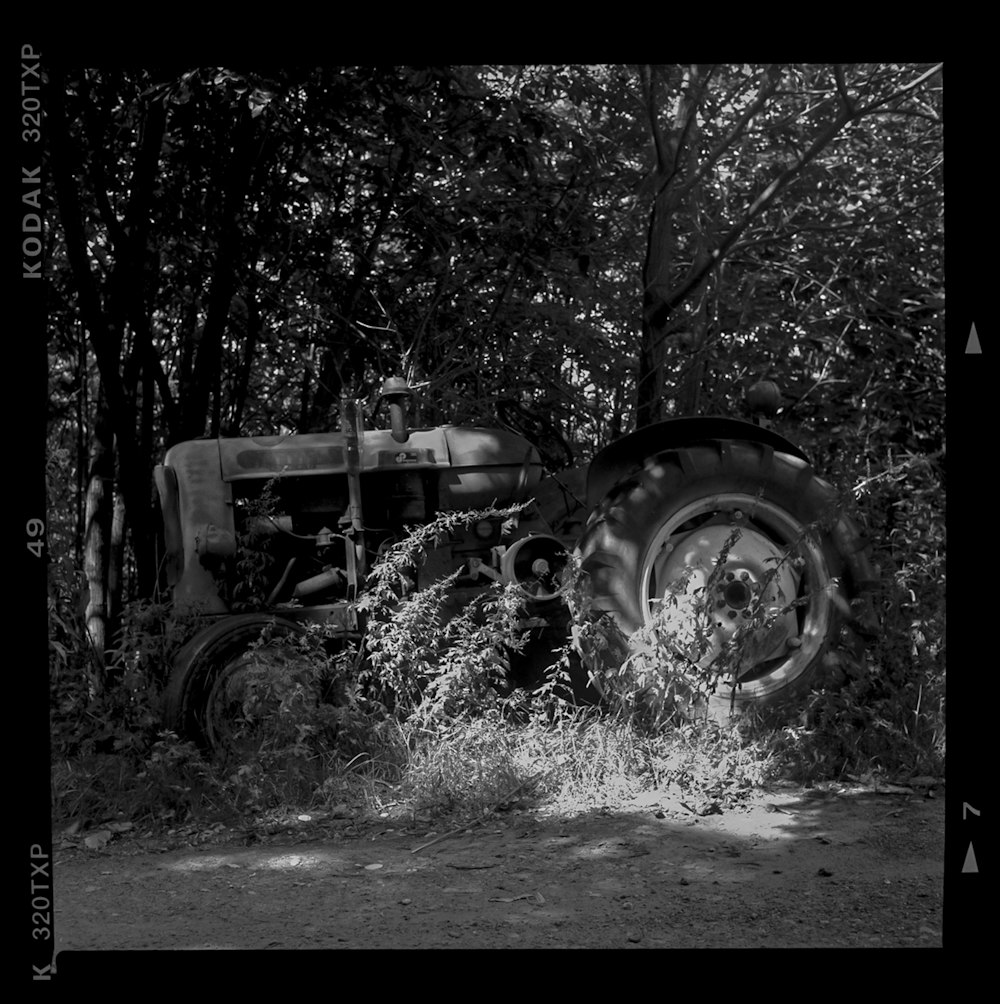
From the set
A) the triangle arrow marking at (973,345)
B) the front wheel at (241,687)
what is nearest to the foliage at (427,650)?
the front wheel at (241,687)

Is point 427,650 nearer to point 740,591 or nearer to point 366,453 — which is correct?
point 366,453

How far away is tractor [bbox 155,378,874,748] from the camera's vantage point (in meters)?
5.30

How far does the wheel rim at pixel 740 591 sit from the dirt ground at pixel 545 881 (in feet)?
2.09

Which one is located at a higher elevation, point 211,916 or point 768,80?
point 768,80

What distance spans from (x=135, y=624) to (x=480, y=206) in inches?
161

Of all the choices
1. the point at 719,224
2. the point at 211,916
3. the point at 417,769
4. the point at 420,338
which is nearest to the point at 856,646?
the point at 417,769

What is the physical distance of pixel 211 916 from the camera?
370 cm

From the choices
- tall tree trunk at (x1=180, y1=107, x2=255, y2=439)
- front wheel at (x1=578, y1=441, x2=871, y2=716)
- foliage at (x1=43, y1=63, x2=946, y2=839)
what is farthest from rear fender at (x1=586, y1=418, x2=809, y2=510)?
tall tree trunk at (x1=180, y1=107, x2=255, y2=439)

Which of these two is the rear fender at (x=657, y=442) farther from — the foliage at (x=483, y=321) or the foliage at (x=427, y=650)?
the foliage at (x=427, y=650)

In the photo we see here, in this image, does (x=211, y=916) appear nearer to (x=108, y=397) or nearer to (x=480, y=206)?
(x=108, y=397)

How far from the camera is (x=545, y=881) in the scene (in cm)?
392

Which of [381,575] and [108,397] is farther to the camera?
[108,397]

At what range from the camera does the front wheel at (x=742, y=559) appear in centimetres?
534

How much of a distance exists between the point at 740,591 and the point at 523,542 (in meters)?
1.04
